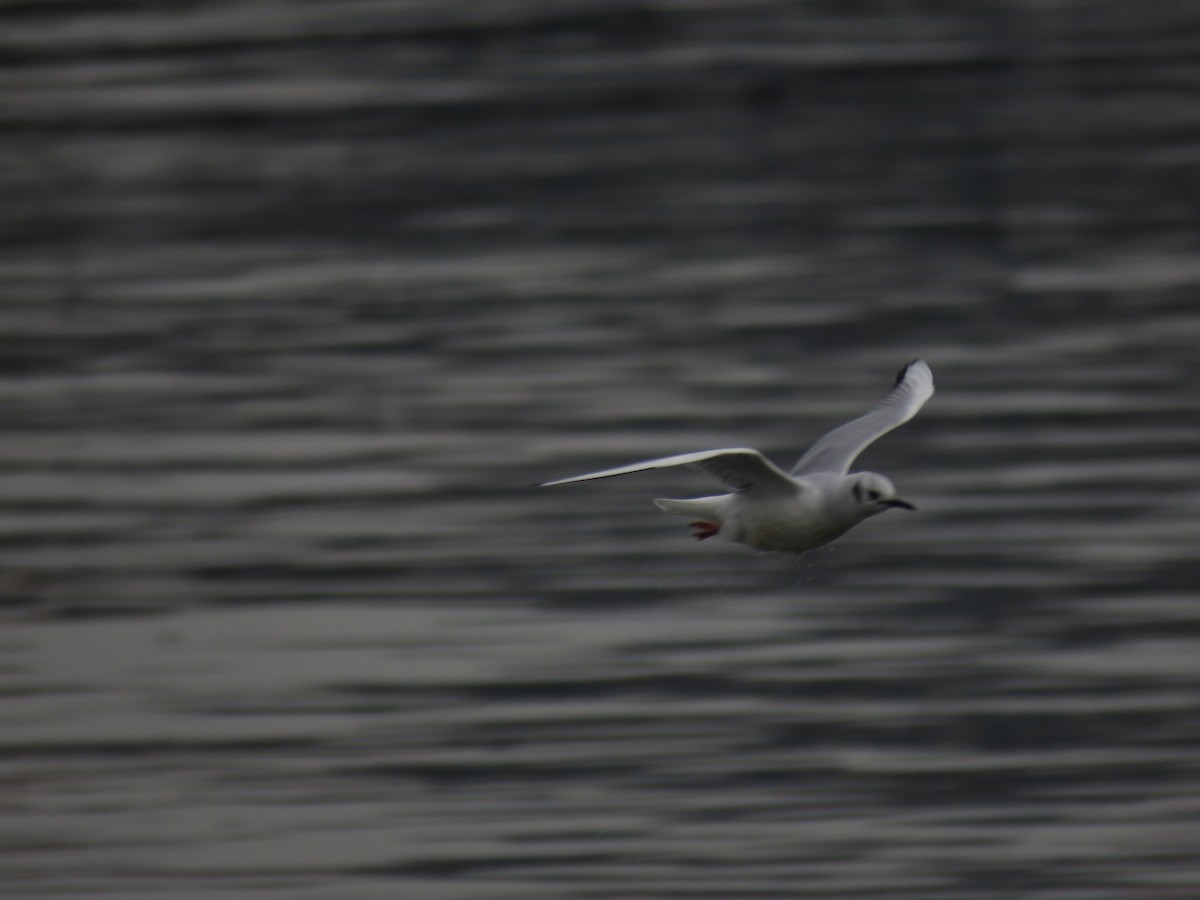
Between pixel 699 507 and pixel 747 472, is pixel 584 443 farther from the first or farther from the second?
pixel 747 472

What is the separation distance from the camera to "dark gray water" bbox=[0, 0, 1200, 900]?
6.91 metres

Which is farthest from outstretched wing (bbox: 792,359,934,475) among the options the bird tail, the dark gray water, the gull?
the dark gray water

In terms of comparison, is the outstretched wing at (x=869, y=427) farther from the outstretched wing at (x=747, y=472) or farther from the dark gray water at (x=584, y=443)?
the dark gray water at (x=584, y=443)

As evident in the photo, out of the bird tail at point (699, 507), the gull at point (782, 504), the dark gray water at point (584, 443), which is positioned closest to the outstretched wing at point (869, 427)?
the gull at point (782, 504)

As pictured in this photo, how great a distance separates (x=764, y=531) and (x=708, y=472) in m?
0.22

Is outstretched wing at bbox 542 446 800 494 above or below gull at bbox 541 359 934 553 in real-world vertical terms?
above

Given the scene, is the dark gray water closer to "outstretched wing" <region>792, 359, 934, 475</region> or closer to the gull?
"outstretched wing" <region>792, 359, 934, 475</region>

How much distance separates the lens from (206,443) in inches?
369

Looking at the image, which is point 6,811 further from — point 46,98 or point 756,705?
point 46,98

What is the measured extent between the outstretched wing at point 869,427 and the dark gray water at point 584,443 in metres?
1.05

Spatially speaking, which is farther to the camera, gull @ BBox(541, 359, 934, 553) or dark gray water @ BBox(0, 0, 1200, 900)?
dark gray water @ BBox(0, 0, 1200, 900)

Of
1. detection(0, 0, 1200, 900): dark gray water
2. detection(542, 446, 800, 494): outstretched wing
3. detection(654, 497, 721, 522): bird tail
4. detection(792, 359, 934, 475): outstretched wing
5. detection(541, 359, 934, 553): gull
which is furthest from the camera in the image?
detection(0, 0, 1200, 900): dark gray water

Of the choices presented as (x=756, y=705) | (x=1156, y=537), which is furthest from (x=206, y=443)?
(x=1156, y=537)

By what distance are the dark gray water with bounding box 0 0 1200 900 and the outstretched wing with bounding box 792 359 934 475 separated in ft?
3.44
